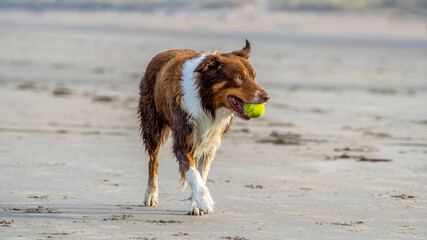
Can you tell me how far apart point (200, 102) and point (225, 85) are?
27 centimetres

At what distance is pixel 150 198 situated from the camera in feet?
25.6

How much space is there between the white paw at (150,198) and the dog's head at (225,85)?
1061mm

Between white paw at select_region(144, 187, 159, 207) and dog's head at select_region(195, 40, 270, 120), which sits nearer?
dog's head at select_region(195, 40, 270, 120)

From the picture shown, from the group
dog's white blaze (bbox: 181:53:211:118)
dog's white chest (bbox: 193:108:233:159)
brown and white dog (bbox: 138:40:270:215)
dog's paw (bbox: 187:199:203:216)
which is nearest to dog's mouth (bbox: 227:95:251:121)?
brown and white dog (bbox: 138:40:270:215)

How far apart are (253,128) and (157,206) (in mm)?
5568

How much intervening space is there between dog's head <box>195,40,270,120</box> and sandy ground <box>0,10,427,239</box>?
100 centimetres

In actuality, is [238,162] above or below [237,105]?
below

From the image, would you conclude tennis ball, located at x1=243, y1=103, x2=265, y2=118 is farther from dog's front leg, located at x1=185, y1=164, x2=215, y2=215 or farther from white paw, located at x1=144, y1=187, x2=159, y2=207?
white paw, located at x1=144, y1=187, x2=159, y2=207

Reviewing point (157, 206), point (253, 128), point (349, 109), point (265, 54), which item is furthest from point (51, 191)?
point (265, 54)

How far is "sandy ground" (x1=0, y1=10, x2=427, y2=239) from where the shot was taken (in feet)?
22.8

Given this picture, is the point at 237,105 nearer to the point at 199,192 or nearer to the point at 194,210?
the point at 199,192

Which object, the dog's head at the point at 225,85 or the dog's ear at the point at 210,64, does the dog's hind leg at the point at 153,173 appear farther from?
the dog's ear at the point at 210,64

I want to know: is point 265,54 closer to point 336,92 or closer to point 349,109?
point 336,92

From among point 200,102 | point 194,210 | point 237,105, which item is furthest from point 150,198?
point 237,105
